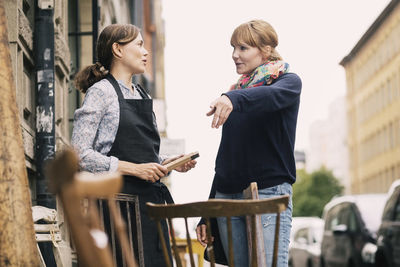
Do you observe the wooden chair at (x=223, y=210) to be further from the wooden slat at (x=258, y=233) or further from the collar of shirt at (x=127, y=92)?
the collar of shirt at (x=127, y=92)

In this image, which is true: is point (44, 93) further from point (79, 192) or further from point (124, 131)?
point (79, 192)

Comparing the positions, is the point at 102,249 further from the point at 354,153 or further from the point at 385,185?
the point at 354,153

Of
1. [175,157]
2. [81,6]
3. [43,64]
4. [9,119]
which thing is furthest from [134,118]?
[81,6]

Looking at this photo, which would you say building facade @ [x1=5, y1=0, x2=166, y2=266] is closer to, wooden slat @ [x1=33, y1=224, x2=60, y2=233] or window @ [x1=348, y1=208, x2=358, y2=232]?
wooden slat @ [x1=33, y1=224, x2=60, y2=233]

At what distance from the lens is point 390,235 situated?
11.2 meters

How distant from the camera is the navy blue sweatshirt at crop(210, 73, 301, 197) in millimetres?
4211

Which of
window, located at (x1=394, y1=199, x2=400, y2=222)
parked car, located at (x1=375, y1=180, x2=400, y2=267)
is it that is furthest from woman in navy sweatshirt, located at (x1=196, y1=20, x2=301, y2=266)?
window, located at (x1=394, y1=199, x2=400, y2=222)

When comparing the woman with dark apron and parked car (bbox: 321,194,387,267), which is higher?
the woman with dark apron

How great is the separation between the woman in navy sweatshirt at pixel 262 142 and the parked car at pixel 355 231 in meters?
7.99

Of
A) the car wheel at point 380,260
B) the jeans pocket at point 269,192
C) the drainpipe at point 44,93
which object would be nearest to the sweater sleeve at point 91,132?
the jeans pocket at point 269,192

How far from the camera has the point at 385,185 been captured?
2746 inches

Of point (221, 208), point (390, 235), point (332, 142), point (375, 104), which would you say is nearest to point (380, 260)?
point (390, 235)

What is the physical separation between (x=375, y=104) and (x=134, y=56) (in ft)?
228

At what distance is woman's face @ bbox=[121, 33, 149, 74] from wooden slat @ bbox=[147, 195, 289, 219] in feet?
4.57
